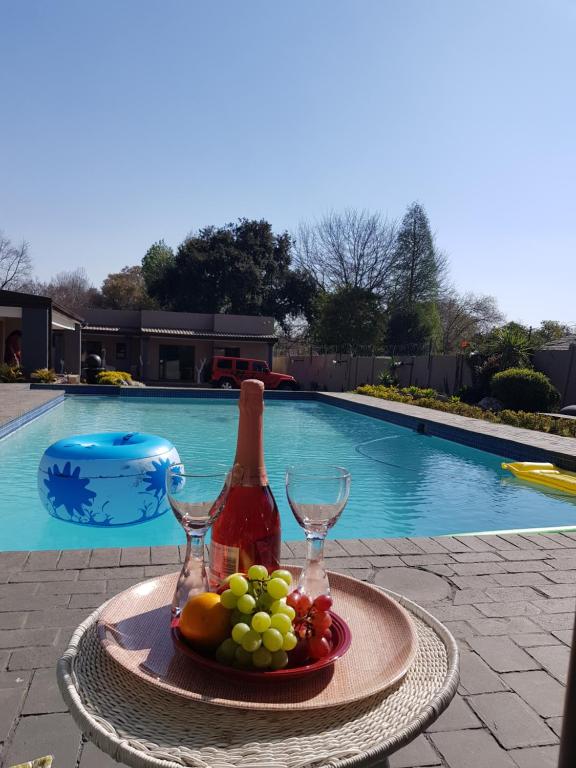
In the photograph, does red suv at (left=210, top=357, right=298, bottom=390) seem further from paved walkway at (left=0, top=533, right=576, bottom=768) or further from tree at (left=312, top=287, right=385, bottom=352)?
paved walkway at (left=0, top=533, right=576, bottom=768)

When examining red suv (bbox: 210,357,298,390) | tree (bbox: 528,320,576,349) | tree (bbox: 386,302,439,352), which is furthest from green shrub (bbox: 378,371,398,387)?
tree (bbox: 386,302,439,352)

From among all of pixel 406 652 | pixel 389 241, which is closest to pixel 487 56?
pixel 406 652

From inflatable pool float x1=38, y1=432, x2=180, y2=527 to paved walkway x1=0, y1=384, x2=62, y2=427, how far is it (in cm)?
505

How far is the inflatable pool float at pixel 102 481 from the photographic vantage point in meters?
3.82

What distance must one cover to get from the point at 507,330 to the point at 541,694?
1697 centimetres

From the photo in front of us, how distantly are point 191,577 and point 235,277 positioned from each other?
30.8m

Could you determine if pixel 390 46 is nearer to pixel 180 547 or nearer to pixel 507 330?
pixel 180 547

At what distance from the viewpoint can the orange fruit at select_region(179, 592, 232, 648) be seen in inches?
39.6

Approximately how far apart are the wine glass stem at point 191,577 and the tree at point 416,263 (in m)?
34.0

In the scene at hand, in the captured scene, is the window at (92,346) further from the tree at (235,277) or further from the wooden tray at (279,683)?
the wooden tray at (279,683)

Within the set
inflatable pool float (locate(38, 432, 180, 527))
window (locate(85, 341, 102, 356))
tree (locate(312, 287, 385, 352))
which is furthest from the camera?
window (locate(85, 341, 102, 356))

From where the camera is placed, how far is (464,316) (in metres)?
39.2

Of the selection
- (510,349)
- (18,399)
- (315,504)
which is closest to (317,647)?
(315,504)

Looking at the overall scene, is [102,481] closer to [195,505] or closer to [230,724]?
[195,505]
